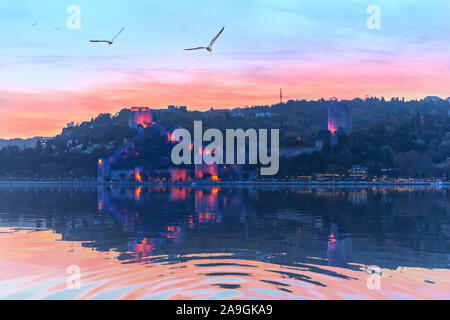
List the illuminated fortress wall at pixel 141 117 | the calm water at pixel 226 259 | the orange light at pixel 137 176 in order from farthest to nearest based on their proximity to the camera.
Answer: the illuminated fortress wall at pixel 141 117 < the orange light at pixel 137 176 < the calm water at pixel 226 259

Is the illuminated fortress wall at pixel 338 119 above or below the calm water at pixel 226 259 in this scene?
above

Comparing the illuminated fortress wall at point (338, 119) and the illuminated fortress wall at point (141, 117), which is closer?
the illuminated fortress wall at point (338, 119)

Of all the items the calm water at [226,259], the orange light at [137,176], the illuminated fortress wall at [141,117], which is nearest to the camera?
the calm water at [226,259]

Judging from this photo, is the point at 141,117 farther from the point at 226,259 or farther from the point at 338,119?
the point at 226,259

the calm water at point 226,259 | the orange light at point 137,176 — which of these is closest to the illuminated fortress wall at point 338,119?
the orange light at point 137,176

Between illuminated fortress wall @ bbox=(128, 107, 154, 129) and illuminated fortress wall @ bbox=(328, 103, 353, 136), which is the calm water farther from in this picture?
illuminated fortress wall @ bbox=(128, 107, 154, 129)

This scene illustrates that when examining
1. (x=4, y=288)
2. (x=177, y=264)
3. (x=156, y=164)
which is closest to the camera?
(x=4, y=288)

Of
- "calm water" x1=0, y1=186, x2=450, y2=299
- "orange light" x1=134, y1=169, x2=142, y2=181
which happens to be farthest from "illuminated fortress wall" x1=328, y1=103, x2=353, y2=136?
"calm water" x1=0, y1=186, x2=450, y2=299

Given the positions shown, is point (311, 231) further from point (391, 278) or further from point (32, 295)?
point (32, 295)

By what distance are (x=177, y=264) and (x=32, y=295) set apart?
3454mm

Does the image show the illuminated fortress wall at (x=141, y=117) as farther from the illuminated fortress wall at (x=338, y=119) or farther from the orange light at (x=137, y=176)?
the illuminated fortress wall at (x=338, y=119)

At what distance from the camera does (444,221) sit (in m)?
21.5
